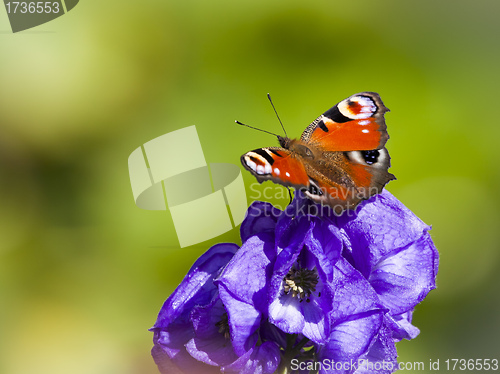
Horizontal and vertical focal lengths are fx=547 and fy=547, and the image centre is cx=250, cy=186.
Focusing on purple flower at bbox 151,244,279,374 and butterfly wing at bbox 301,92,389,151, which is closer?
purple flower at bbox 151,244,279,374

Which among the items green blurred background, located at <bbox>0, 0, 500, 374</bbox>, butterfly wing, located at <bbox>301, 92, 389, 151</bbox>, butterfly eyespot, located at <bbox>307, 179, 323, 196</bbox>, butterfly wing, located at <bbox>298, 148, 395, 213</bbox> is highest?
butterfly wing, located at <bbox>301, 92, 389, 151</bbox>

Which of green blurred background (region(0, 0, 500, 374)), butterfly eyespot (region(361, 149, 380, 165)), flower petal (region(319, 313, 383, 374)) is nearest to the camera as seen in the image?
flower petal (region(319, 313, 383, 374))

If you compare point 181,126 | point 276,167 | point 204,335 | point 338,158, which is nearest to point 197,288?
point 204,335

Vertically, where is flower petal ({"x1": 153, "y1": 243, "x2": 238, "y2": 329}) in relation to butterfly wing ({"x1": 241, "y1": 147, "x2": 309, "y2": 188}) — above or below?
below

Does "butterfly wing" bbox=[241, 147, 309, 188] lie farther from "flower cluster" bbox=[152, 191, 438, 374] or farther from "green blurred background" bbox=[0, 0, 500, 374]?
"green blurred background" bbox=[0, 0, 500, 374]

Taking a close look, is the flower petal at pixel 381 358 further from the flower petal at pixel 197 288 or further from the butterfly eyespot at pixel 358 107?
the butterfly eyespot at pixel 358 107

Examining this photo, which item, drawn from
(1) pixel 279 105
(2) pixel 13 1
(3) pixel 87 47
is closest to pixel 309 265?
(1) pixel 279 105

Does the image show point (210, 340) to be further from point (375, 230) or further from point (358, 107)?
point (358, 107)

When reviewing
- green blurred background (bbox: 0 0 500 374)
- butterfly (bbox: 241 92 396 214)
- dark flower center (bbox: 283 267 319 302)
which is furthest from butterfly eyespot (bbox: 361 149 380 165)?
green blurred background (bbox: 0 0 500 374)
